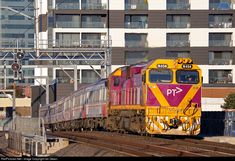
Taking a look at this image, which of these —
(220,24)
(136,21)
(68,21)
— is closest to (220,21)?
(220,24)

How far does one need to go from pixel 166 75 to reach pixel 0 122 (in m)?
49.8

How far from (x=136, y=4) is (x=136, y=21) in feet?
6.97

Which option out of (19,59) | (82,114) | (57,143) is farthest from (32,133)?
(19,59)

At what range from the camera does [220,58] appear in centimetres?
8531

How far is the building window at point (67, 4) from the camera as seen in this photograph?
86.6 m

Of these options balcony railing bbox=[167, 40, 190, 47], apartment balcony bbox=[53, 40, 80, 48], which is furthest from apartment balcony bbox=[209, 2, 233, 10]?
apartment balcony bbox=[53, 40, 80, 48]

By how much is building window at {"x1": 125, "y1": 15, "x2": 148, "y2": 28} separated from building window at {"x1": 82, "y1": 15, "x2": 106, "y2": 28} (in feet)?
9.94

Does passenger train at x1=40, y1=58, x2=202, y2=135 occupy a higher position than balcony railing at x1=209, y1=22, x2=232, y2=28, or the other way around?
balcony railing at x1=209, y1=22, x2=232, y2=28

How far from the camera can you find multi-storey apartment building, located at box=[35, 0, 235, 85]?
84.4 metres

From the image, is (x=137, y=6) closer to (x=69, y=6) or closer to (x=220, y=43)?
(x=69, y=6)

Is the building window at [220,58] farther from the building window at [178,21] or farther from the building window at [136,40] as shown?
the building window at [136,40]

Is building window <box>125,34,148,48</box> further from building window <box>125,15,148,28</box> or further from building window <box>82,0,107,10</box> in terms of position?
building window <box>82,0,107,10</box>

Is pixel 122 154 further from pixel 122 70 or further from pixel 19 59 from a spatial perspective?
pixel 19 59

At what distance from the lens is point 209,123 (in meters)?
40.9
